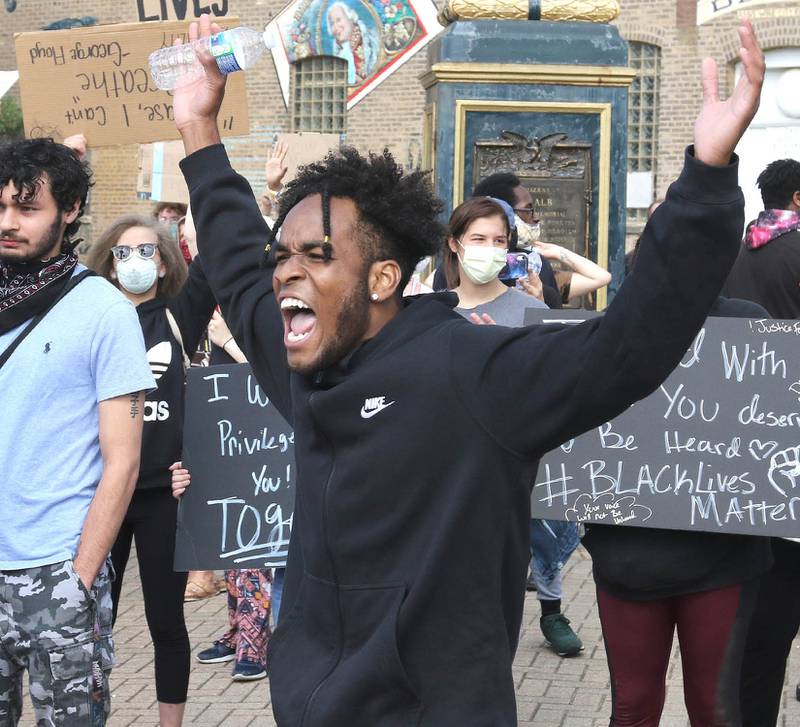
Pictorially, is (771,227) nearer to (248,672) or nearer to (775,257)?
(775,257)

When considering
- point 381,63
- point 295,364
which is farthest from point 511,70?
A: point 381,63

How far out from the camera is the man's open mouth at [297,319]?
2580mm

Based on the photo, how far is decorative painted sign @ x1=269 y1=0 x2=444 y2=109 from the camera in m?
24.9

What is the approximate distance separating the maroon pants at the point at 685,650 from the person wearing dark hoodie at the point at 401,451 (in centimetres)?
165

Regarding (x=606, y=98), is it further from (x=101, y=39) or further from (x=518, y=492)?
(x=518, y=492)

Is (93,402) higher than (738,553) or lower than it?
higher

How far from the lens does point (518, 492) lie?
2.55 meters

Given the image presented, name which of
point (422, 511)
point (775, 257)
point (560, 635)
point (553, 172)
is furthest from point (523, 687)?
point (553, 172)

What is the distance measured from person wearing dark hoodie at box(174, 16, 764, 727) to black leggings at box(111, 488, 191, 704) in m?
2.47

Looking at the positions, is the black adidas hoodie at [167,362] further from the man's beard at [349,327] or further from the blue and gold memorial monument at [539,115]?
the blue and gold memorial monument at [539,115]

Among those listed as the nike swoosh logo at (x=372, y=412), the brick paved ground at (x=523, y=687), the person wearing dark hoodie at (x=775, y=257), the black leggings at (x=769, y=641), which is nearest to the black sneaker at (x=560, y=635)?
the brick paved ground at (x=523, y=687)

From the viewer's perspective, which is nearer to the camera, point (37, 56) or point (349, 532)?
point (349, 532)

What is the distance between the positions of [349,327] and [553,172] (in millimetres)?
6797

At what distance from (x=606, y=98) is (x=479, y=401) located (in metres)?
7.12
